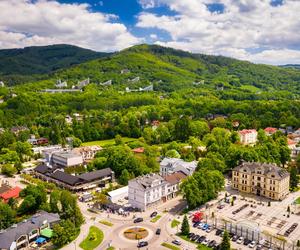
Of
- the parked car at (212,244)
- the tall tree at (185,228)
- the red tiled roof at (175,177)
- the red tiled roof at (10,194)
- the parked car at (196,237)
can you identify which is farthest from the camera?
the red tiled roof at (175,177)

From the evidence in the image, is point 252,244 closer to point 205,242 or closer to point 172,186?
point 205,242

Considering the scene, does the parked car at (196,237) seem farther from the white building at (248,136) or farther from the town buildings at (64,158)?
the white building at (248,136)

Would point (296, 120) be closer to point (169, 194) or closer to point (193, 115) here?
point (193, 115)

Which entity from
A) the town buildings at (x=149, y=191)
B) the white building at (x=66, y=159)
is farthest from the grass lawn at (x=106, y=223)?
the white building at (x=66, y=159)

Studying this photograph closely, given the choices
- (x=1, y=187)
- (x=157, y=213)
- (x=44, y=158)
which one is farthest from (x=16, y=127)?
(x=157, y=213)

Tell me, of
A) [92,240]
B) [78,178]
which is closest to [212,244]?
[92,240]
